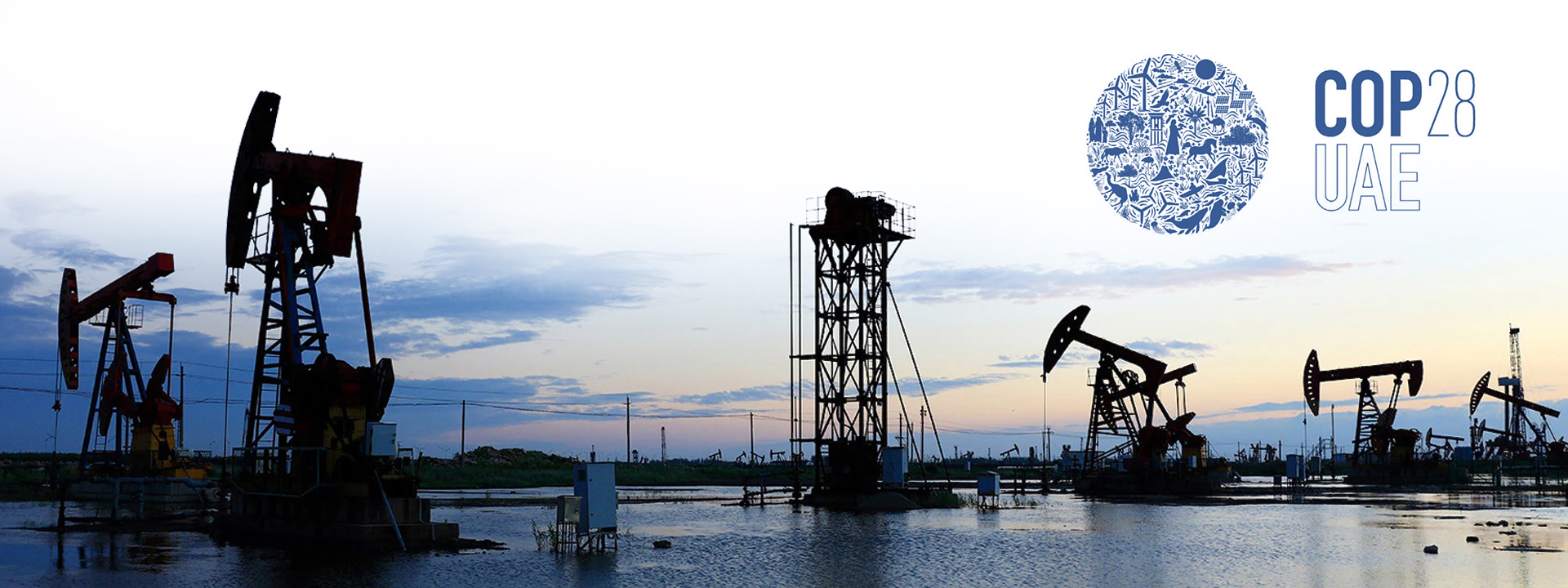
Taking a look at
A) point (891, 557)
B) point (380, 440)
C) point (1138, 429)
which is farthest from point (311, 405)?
point (1138, 429)

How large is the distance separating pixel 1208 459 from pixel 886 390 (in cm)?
3905

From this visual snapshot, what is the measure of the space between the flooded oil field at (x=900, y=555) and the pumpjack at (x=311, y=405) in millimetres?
1755

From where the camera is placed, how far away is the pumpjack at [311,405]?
33625mm

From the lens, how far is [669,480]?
125 meters

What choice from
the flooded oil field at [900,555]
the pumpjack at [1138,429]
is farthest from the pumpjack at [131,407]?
the pumpjack at [1138,429]

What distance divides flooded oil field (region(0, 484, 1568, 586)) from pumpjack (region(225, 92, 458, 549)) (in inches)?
69.1

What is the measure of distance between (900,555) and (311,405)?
16029 millimetres

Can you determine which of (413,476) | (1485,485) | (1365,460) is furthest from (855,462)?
(1365,460)

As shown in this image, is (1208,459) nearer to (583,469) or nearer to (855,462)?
(855,462)

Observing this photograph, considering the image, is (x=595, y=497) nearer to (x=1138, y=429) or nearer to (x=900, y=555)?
(x=900, y=555)

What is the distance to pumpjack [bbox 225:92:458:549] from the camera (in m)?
33.6

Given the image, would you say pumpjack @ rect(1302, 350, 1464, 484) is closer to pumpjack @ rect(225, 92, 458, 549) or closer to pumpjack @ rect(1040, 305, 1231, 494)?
pumpjack @ rect(1040, 305, 1231, 494)

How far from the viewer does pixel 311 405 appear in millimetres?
34938

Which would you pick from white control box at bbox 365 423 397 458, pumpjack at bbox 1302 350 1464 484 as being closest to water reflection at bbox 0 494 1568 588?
white control box at bbox 365 423 397 458
